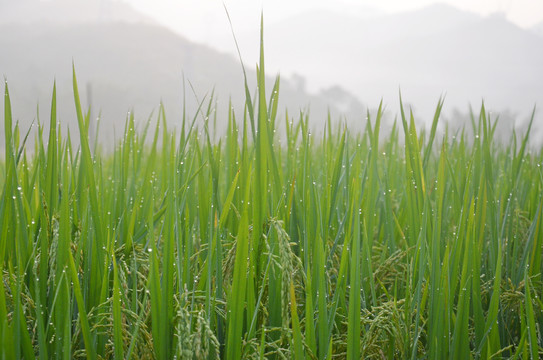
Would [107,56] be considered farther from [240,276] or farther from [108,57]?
[240,276]

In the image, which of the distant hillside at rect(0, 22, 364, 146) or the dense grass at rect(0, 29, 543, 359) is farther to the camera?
the distant hillside at rect(0, 22, 364, 146)

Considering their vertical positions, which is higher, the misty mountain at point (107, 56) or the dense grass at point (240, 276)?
the misty mountain at point (107, 56)

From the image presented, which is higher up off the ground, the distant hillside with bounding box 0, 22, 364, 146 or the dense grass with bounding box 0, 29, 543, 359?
the distant hillside with bounding box 0, 22, 364, 146

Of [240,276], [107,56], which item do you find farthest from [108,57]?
[240,276]

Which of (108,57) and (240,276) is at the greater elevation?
(108,57)

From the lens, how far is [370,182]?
1.04m

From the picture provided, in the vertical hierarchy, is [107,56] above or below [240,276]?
above

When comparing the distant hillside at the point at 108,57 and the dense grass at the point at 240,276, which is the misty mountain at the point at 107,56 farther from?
the dense grass at the point at 240,276

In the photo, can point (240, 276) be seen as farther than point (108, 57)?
No

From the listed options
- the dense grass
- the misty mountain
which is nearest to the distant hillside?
the misty mountain

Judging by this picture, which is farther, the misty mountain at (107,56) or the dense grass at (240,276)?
the misty mountain at (107,56)

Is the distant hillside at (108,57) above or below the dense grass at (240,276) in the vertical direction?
above

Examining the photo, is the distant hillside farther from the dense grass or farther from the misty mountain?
the dense grass

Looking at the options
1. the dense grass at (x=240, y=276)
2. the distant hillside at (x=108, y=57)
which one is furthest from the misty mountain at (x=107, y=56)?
the dense grass at (x=240, y=276)
